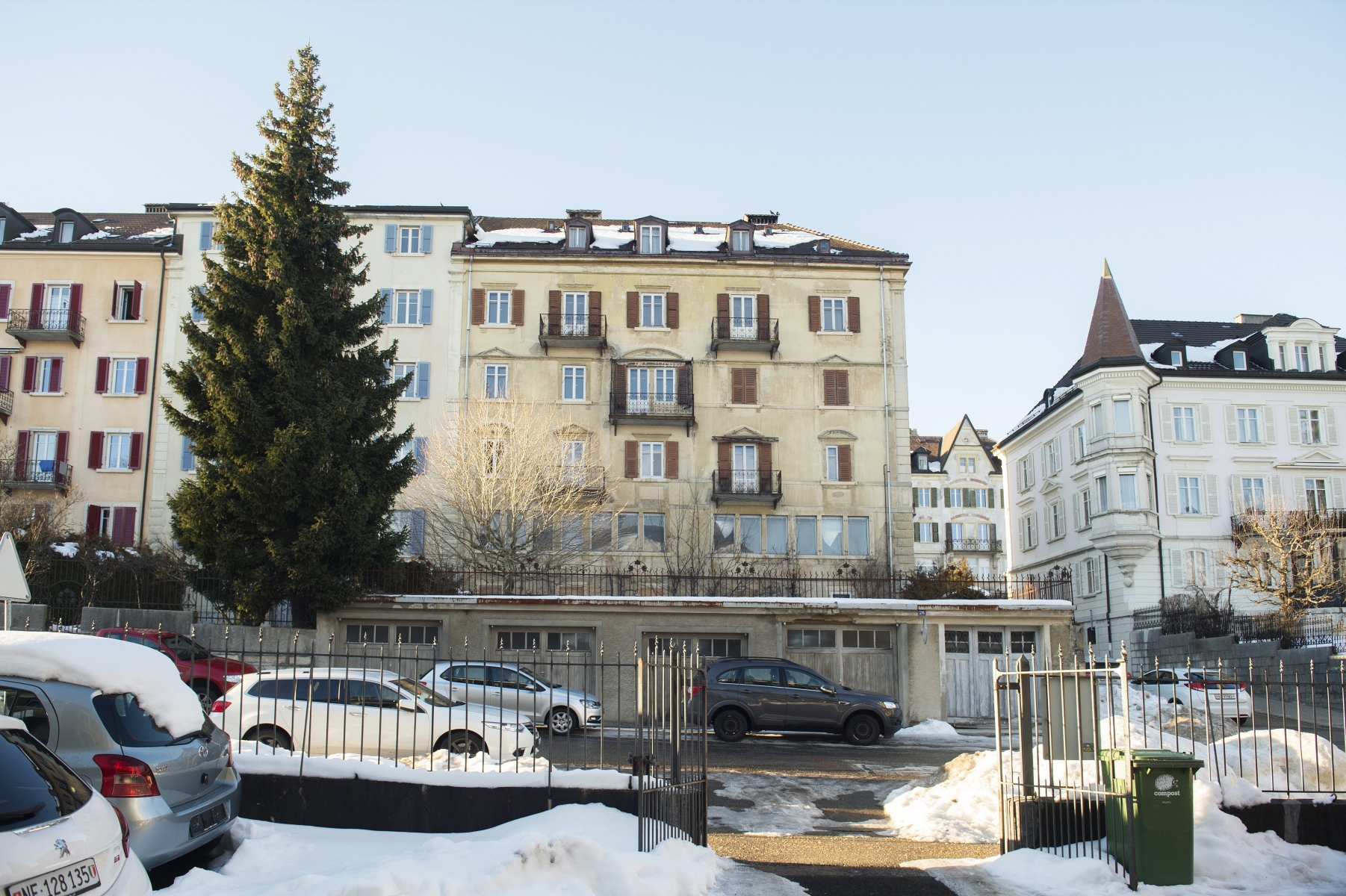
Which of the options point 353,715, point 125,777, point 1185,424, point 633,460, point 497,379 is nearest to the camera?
point 125,777

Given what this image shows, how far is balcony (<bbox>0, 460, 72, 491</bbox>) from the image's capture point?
3947 centimetres

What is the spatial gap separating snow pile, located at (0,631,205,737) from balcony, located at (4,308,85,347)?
3810 cm

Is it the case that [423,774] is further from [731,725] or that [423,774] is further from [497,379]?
[497,379]

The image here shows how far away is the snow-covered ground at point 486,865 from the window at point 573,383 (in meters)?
32.0

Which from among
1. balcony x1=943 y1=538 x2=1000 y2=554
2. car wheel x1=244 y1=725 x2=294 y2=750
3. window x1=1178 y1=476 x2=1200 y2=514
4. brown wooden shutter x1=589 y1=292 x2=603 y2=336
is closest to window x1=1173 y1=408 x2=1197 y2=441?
window x1=1178 y1=476 x2=1200 y2=514

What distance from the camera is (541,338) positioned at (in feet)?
135

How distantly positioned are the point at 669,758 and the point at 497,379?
3201 centimetres

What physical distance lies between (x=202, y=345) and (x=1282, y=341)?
47.9m

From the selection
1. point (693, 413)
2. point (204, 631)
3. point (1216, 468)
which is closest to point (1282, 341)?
point (1216, 468)

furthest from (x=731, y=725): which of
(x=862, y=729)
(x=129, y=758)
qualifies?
(x=129, y=758)

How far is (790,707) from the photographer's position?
70.3 feet

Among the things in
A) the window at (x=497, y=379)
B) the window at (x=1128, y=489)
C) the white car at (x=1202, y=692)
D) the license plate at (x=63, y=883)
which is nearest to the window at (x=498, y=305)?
the window at (x=497, y=379)

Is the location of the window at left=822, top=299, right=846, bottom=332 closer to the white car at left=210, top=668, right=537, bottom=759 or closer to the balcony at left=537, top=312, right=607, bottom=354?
the balcony at left=537, top=312, right=607, bottom=354

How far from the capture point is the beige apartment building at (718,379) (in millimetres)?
40500
